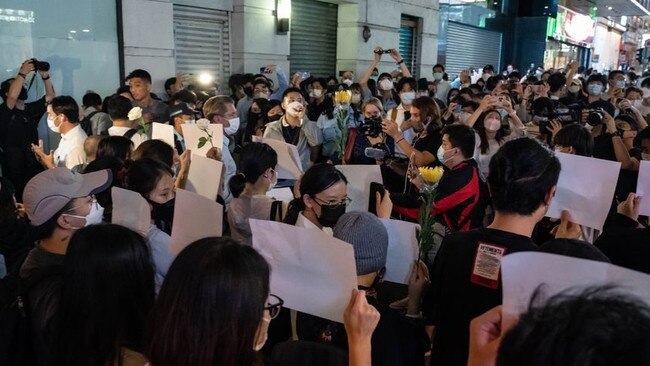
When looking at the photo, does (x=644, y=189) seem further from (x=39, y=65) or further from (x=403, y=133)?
(x=39, y=65)

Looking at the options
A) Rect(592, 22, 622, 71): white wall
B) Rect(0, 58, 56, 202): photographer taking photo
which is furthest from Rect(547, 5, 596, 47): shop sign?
Rect(0, 58, 56, 202): photographer taking photo

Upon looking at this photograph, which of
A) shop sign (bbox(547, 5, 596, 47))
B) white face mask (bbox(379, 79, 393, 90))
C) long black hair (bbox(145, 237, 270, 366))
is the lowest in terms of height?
long black hair (bbox(145, 237, 270, 366))

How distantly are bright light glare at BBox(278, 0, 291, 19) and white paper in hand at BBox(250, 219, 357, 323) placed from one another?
329 inches

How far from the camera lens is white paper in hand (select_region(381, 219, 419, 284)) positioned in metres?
2.49

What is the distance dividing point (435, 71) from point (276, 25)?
164 inches

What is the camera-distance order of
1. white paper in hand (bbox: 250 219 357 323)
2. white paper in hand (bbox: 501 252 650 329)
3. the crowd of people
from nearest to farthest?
white paper in hand (bbox: 501 252 650 329)
the crowd of people
white paper in hand (bbox: 250 219 357 323)

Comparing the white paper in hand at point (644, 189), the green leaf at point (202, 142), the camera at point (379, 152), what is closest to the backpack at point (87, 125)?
the green leaf at point (202, 142)

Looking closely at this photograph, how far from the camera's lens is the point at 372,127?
15.5 feet

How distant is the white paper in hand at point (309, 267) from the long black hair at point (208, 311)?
41 centimetres

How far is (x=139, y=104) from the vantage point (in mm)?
5574

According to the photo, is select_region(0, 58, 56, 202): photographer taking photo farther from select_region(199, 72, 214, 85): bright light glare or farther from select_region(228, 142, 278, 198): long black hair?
select_region(228, 142, 278, 198): long black hair

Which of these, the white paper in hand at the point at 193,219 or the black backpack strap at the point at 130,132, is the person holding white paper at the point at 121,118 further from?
the white paper in hand at the point at 193,219

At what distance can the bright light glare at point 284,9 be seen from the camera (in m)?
9.48

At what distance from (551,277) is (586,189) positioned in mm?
1801
